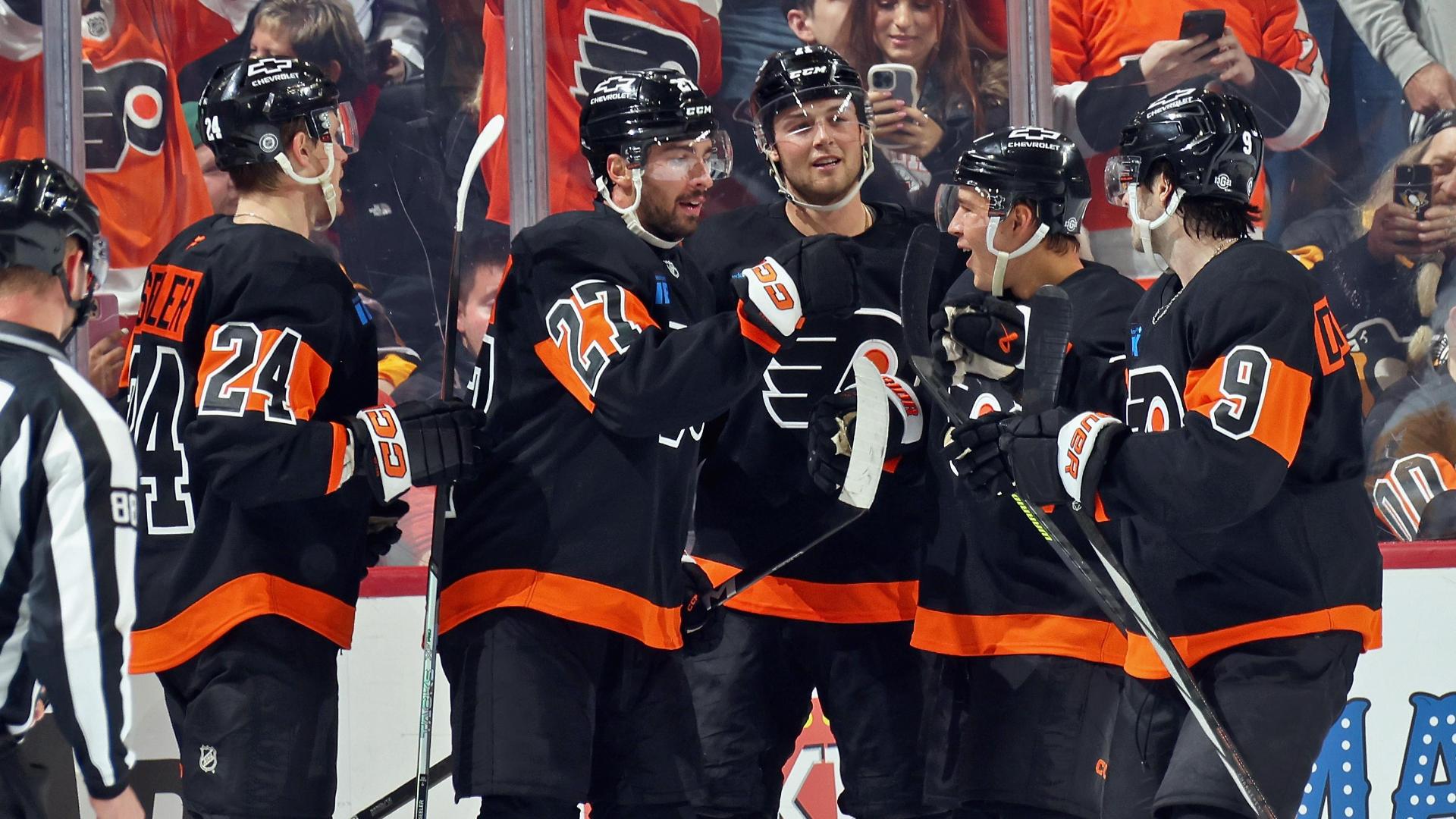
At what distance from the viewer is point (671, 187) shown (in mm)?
2770

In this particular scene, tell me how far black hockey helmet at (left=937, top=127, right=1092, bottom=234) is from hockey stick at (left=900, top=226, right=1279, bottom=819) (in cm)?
15

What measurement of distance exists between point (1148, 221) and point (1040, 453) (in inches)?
16.5

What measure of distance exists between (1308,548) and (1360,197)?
2097 mm

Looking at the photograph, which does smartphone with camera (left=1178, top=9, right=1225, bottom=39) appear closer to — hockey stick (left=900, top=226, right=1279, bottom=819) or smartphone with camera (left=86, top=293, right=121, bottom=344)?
hockey stick (left=900, top=226, right=1279, bottom=819)

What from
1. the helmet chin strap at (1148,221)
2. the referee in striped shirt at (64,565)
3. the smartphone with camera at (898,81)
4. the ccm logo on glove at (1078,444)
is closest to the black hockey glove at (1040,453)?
the ccm logo on glove at (1078,444)

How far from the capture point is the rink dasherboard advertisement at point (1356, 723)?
3684 millimetres

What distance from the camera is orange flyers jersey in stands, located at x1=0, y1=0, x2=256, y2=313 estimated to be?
3.85 meters

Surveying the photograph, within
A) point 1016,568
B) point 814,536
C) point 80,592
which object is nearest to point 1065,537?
point 1016,568

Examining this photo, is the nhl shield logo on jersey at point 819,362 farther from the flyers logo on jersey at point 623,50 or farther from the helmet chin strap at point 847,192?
the flyers logo on jersey at point 623,50

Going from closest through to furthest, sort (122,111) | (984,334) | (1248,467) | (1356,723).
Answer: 1. (1248,467)
2. (984,334)
3. (1356,723)
4. (122,111)

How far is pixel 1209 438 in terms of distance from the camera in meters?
2.32

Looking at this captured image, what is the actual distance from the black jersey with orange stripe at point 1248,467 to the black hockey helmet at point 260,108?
4.67ft

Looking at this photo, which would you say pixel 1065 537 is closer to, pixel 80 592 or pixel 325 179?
pixel 325 179

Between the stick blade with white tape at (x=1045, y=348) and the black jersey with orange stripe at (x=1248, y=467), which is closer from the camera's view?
the black jersey with orange stripe at (x=1248, y=467)
